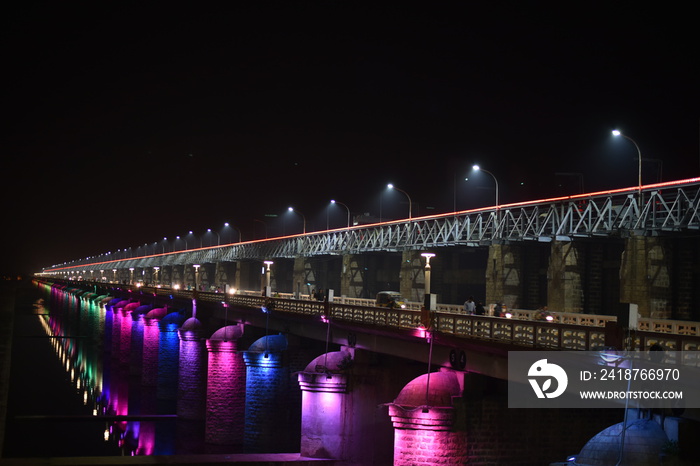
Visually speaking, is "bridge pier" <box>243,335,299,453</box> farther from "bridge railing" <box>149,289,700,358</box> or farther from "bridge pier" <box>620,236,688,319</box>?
"bridge pier" <box>620,236,688,319</box>

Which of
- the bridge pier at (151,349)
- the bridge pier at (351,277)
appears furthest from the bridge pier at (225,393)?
the bridge pier at (351,277)

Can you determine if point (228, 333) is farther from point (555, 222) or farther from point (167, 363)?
point (555, 222)

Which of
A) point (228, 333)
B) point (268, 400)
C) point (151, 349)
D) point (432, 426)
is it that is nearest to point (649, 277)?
point (432, 426)

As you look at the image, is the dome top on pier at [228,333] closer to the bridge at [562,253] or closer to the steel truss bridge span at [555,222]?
the bridge at [562,253]

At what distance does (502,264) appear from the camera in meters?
52.8

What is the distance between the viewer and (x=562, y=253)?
47.5 meters

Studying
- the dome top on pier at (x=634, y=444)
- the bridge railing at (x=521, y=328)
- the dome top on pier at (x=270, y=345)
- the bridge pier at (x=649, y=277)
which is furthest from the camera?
the dome top on pier at (x=270, y=345)

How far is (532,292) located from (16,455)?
33672 mm

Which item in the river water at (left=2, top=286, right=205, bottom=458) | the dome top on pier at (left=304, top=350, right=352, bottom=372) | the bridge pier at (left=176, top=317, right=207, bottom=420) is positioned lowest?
the river water at (left=2, top=286, right=205, bottom=458)

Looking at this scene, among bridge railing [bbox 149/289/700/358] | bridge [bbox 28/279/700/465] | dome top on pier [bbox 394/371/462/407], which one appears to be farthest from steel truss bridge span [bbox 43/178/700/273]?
dome top on pier [bbox 394/371/462/407]

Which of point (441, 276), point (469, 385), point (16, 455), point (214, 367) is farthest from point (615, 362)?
point (441, 276)

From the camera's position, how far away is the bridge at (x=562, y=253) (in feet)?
134

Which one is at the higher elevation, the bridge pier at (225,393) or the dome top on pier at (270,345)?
the dome top on pier at (270,345)

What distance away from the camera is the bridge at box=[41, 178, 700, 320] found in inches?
1608
